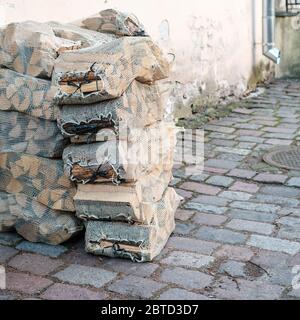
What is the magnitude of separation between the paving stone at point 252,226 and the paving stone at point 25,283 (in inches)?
52.2

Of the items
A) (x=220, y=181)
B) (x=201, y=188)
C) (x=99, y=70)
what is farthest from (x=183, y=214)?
(x=99, y=70)

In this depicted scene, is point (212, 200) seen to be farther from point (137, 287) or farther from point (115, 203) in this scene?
point (137, 287)

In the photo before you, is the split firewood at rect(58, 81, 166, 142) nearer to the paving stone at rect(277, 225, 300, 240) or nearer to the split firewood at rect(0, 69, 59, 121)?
the split firewood at rect(0, 69, 59, 121)

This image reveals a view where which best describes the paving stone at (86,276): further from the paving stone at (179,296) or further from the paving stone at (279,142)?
the paving stone at (279,142)

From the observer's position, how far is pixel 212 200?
4.48 meters

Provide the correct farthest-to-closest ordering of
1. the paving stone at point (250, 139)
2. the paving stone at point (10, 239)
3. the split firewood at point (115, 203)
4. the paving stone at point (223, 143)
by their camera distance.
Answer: the paving stone at point (250, 139), the paving stone at point (223, 143), the paving stone at point (10, 239), the split firewood at point (115, 203)

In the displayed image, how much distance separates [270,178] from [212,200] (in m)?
0.69

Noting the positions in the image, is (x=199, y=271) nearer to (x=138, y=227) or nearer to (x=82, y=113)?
(x=138, y=227)

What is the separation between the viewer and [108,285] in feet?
10.4

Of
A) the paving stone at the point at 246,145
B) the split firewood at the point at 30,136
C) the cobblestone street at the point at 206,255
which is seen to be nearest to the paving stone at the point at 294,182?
the cobblestone street at the point at 206,255

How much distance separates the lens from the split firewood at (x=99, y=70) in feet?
10.3

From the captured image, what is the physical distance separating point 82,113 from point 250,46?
5.55 m

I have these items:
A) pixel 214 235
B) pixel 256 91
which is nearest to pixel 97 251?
pixel 214 235

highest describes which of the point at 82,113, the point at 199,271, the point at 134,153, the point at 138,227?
the point at 82,113
